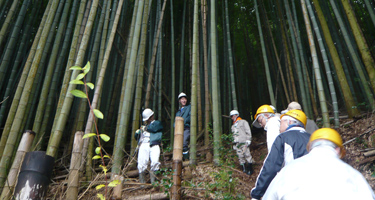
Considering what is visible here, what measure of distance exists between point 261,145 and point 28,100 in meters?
3.65

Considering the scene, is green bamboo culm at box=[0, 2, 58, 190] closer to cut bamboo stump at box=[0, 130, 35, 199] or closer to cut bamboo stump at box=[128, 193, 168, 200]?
cut bamboo stump at box=[0, 130, 35, 199]

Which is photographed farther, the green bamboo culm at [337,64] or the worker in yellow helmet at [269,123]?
the green bamboo culm at [337,64]

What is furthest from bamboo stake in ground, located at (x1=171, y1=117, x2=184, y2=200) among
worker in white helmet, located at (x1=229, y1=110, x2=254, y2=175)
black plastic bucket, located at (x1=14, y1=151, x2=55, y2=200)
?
worker in white helmet, located at (x1=229, y1=110, x2=254, y2=175)

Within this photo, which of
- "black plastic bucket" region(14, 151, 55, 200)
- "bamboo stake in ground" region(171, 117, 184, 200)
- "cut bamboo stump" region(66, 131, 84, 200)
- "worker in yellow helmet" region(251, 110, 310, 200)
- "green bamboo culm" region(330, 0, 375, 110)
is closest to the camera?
"worker in yellow helmet" region(251, 110, 310, 200)

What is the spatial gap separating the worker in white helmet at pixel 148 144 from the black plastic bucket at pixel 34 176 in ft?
4.14

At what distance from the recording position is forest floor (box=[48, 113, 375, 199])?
3.14 m

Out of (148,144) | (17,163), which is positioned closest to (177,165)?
(148,144)

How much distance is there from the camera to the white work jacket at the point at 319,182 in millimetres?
1005

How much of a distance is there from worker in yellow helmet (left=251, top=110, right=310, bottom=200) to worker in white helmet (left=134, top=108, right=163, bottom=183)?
1939mm

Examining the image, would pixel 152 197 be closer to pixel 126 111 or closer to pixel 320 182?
pixel 126 111

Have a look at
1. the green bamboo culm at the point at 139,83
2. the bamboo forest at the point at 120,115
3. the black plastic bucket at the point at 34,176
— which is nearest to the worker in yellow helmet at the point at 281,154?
the bamboo forest at the point at 120,115

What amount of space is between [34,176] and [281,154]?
1844 millimetres

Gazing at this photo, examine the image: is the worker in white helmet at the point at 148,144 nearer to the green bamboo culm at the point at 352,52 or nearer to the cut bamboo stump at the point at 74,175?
the cut bamboo stump at the point at 74,175

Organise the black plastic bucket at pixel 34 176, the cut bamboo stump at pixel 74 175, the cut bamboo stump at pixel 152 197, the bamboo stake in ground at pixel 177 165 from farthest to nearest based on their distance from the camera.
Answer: the cut bamboo stump at pixel 152 197
the bamboo stake in ground at pixel 177 165
the cut bamboo stump at pixel 74 175
the black plastic bucket at pixel 34 176
